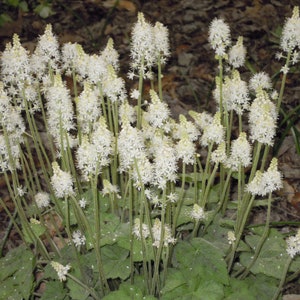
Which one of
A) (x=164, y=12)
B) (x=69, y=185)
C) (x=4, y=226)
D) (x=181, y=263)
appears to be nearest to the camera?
(x=69, y=185)

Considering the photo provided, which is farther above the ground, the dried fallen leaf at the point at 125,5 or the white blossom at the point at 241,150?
the dried fallen leaf at the point at 125,5

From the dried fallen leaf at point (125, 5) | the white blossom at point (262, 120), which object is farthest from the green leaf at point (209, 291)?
the dried fallen leaf at point (125, 5)

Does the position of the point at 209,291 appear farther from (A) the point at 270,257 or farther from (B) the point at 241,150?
(B) the point at 241,150

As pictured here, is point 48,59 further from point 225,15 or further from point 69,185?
point 225,15

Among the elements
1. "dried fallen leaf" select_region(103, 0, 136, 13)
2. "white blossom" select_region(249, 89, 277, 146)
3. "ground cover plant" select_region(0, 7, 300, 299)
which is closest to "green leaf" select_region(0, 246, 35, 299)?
"ground cover plant" select_region(0, 7, 300, 299)

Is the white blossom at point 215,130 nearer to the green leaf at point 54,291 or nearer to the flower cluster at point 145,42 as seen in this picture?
the flower cluster at point 145,42

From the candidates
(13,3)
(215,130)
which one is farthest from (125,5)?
(215,130)

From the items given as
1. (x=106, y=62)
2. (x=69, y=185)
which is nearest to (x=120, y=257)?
(x=69, y=185)
